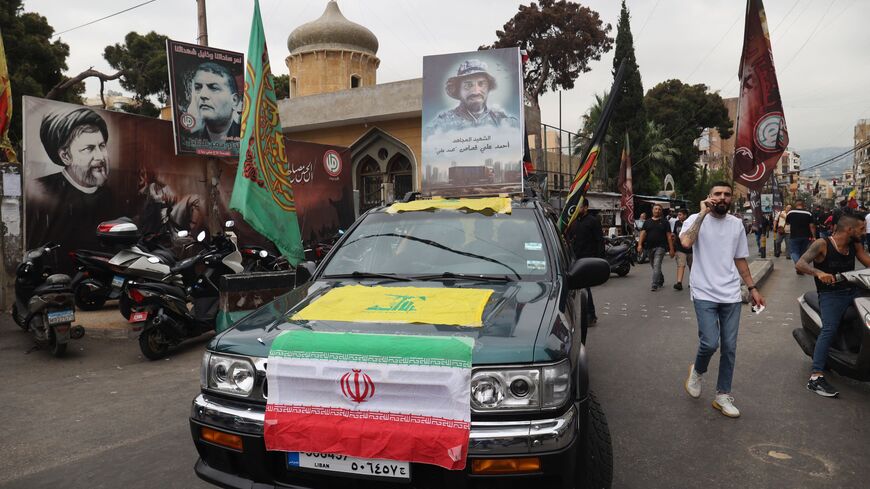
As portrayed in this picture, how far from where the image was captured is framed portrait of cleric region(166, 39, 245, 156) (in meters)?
11.3

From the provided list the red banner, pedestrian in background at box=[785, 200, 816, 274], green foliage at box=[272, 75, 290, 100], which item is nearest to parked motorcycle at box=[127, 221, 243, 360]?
the red banner

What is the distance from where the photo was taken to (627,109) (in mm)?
37438

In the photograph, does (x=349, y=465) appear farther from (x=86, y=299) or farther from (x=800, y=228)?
(x=800, y=228)

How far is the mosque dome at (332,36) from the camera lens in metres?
31.6

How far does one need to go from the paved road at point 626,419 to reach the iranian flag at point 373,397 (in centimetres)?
143

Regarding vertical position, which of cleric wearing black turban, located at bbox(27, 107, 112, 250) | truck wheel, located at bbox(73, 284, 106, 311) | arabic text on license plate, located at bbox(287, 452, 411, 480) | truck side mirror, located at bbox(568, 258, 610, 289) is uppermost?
cleric wearing black turban, located at bbox(27, 107, 112, 250)

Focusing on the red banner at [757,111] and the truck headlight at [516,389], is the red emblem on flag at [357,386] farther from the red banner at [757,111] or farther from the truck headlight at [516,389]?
the red banner at [757,111]

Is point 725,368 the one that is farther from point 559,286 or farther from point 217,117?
point 217,117

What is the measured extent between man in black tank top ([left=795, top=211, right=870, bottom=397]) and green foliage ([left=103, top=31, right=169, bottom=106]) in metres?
38.6

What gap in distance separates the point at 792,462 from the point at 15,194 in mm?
10379

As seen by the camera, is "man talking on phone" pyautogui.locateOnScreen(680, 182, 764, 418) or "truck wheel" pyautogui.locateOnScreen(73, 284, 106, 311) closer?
"man talking on phone" pyautogui.locateOnScreen(680, 182, 764, 418)

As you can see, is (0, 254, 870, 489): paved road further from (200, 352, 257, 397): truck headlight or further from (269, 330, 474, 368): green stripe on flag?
(269, 330, 474, 368): green stripe on flag

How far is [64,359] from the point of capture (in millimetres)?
6535

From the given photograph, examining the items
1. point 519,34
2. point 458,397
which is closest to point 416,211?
point 458,397
